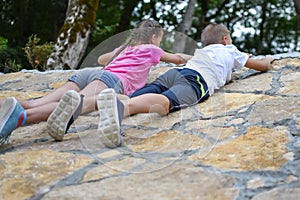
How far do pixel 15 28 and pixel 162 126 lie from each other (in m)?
6.89

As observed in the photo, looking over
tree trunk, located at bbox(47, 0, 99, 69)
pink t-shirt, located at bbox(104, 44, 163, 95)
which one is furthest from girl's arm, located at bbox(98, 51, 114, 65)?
tree trunk, located at bbox(47, 0, 99, 69)

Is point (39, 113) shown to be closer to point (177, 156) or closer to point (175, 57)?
point (177, 156)

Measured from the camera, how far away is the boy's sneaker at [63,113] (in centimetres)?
218

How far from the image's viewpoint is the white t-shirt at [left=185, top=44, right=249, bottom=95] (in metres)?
2.99

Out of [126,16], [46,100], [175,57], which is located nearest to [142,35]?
[175,57]

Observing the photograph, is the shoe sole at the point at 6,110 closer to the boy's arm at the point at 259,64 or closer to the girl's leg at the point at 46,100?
the girl's leg at the point at 46,100

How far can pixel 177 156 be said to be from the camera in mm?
1985

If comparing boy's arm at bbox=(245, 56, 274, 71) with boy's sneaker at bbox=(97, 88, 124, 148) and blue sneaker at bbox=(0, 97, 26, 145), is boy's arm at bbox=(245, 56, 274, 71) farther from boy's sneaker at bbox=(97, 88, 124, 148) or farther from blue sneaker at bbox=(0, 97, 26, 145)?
blue sneaker at bbox=(0, 97, 26, 145)

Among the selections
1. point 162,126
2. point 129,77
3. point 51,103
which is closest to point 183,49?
point 129,77

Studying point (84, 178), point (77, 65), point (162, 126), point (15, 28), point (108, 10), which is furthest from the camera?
point (108, 10)

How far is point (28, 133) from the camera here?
8.36 ft

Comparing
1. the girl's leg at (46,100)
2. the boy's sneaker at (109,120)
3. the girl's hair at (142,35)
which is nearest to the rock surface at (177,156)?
the boy's sneaker at (109,120)

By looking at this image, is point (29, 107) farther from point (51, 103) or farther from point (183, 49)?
point (183, 49)

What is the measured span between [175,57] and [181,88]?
1.73 feet
